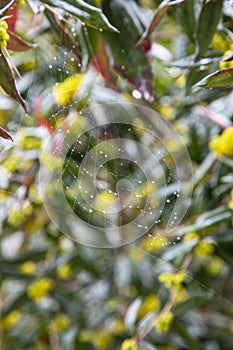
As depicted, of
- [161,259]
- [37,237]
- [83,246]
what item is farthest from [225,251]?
[37,237]

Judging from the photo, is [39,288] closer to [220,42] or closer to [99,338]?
[99,338]

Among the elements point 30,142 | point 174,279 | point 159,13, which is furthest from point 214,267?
point 159,13

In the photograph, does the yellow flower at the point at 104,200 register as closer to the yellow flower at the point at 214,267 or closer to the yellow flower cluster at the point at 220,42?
the yellow flower cluster at the point at 220,42

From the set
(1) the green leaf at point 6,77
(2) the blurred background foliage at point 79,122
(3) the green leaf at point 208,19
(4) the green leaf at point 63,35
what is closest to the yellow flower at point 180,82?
(2) the blurred background foliage at point 79,122

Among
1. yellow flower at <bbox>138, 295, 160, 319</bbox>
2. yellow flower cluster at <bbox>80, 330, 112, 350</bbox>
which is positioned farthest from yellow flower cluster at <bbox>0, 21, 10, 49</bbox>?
yellow flower cluster at <bbox>80, 330, 112, 350</bbox>

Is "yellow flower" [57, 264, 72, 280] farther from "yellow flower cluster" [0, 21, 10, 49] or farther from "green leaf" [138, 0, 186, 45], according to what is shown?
"yellow flower cluster" [0, 21, 10, 49]

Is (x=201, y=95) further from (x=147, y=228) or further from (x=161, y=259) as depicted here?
(x=147, y=228)
